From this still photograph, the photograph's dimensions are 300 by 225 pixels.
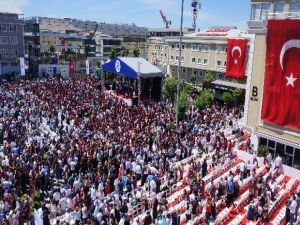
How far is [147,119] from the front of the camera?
30859mm

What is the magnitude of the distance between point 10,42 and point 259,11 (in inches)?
2092

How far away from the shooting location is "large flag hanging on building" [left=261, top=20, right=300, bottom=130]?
2205cm

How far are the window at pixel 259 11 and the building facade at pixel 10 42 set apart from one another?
51.9 meters

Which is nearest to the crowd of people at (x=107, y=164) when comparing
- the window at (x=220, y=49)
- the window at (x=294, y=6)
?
the window at (x=294, y=6)

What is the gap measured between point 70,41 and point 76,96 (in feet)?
149

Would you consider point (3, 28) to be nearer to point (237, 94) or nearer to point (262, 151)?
point (237, 94)

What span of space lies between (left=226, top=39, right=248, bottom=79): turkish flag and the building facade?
133ft

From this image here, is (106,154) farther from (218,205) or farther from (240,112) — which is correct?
(240,112)

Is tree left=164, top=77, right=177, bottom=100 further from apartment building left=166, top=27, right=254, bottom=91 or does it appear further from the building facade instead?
the building facade

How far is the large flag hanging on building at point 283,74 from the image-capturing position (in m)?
22.0

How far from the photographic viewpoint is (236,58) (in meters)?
46.4

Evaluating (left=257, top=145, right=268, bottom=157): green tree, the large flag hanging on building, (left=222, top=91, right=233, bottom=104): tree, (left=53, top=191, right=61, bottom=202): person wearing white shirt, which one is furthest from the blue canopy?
(left=53, top=191, right=61, bottom=202): person wearing white shirt

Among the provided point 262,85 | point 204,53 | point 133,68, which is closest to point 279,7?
point 262,85

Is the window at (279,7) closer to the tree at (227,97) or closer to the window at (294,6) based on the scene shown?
the window at (294,6)
